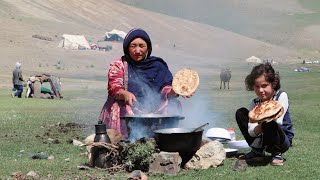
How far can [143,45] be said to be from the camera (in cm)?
770

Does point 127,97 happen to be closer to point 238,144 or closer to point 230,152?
point 230,152

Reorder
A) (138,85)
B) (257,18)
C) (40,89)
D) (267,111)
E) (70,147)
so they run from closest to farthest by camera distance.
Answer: (267,111) → (138,85) → (70,147) → (40,89) → (257,18)

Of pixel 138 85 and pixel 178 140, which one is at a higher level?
pixel 138 85

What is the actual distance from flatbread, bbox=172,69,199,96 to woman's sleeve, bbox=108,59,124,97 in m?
0.75

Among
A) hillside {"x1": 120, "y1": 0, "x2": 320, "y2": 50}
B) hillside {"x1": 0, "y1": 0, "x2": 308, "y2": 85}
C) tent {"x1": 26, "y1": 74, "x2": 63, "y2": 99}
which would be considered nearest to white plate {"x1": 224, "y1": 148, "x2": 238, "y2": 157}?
tent {"x1": 26, "y1": 74, "x2": 63, "y2": 99}

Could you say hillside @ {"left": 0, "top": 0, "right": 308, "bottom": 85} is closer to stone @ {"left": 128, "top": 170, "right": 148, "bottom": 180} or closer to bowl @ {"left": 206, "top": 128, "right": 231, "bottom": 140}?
bowl @ {"left": 206, "top": 128, "right": 231, "bottom": 140}

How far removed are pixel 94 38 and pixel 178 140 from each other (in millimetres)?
64733

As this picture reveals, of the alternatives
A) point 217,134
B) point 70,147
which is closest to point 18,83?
point 70,147

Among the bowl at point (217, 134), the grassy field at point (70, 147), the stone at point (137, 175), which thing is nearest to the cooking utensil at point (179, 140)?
the grassy field at point (70, 147)

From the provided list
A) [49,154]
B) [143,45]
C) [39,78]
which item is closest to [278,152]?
[143,45]

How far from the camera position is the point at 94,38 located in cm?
7025

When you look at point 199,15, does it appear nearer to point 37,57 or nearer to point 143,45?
point 37,57

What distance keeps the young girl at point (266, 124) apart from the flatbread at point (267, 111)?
203 millimetres

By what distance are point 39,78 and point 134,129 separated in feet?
52.9
